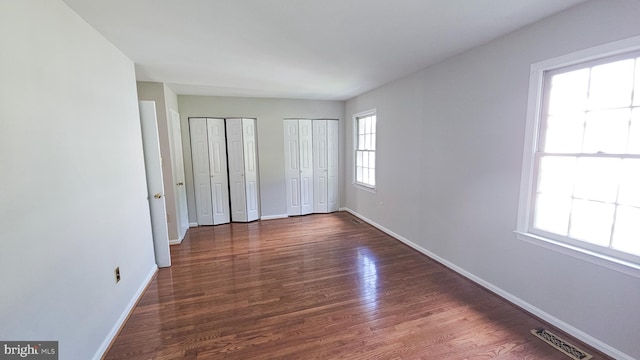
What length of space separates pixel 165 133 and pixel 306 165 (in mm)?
2646

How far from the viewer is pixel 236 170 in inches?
197

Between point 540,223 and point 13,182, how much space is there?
11.4 feet

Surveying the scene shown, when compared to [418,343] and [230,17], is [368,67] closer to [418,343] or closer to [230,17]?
[230,17]

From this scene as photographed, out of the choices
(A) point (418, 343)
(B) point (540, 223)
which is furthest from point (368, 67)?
(A) point (418, 343)

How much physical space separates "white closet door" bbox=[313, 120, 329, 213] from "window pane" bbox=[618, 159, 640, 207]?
4.34 metres

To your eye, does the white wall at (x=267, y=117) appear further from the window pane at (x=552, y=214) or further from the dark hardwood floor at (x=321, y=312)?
the window pane at (x=552, y=214)

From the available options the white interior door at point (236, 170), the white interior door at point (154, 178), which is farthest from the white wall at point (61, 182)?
the white interior door at point (236, 170)

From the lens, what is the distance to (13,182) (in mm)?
1199

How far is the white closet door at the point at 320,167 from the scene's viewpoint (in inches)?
214

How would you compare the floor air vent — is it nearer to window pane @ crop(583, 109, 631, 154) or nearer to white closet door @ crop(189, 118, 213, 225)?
window pane @ crop(583, 109, 631, 154)

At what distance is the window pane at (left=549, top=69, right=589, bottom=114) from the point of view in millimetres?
1884

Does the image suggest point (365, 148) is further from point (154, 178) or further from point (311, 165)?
point (154, 178)

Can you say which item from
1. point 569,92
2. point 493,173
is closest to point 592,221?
point 493,173

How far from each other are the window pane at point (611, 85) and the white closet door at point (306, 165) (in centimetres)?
417
